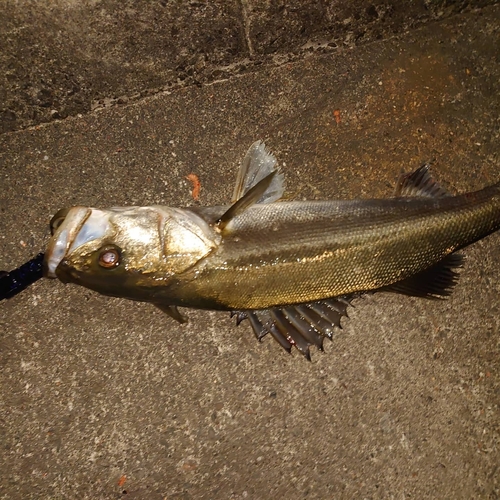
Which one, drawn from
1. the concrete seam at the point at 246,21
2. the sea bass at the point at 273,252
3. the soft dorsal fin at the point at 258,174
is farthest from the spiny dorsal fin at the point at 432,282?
the concrete seam at the point at 246,21

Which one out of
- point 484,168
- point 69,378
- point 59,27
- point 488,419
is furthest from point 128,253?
point 488,419

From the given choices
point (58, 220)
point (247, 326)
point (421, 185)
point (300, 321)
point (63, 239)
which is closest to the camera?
point (63, 239)

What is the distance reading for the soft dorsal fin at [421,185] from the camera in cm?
243

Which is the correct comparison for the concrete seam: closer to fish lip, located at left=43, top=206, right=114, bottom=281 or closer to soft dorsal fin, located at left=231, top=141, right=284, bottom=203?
soft dorsal fin, located at left=231, top=141, right=284, bottom=203

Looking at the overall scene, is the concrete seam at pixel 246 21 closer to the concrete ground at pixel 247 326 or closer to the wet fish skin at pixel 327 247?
the concrete ground at pixel 247 326

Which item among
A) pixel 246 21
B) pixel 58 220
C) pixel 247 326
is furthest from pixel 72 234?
pixel 246 21

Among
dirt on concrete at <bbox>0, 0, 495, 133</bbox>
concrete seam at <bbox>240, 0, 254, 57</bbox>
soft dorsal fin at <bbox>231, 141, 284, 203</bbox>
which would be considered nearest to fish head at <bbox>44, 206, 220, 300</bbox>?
soft dorsal fin at <bbox>231, 141, 284, 203</bbox>

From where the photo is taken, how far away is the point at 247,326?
8.79 ft

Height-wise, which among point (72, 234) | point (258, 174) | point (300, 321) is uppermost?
point (72, 234)

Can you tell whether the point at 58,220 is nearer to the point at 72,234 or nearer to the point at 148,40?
the point at 72,234

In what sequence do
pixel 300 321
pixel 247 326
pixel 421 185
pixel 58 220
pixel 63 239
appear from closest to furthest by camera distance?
pixel 63 239 < pixel 58 220 < pixel 300 321 < pixel 421 185 < pixel 247 326

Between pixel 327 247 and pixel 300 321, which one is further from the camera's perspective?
pixel 300 321

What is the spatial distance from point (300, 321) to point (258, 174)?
0.87 m

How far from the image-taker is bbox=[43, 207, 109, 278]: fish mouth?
2012 mm
